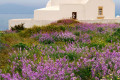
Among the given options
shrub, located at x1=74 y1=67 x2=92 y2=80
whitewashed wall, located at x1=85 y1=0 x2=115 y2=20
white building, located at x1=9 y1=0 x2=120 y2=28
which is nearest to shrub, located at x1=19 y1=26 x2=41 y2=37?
shrub, located at x1=74 y1=67 x2=92 y2=80

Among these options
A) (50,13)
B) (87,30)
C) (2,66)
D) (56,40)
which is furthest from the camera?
(50,13)

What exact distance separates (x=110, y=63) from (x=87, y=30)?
9157 mm

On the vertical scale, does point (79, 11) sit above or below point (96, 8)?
below

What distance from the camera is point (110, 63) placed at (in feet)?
15.5

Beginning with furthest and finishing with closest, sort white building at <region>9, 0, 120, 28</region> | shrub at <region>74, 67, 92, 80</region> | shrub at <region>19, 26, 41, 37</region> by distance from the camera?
1. white building at <region>9, 0, 120, 28</region>
2. shrub at <region>19, 26, 41, 37</region>
3. shrub at <region>74, 67, 92, 80</region>

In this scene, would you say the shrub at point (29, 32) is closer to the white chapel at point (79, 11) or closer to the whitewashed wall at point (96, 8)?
the white chapel at point (79, 11)

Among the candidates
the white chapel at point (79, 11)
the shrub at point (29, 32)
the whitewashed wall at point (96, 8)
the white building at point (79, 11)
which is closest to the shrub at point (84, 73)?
the shrub at point (29, 32)

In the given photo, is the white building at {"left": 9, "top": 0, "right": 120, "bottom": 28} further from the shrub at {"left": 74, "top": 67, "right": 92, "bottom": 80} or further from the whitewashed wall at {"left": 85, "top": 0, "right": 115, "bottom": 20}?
the shrub at {"left": 74, "top": 67, "right": 92, "bottom": 80}

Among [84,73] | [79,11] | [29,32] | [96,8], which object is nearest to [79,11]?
[79,11]

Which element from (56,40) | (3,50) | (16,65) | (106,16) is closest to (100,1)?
(106,16)

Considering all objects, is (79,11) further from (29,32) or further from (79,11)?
(29,32)

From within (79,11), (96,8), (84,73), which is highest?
(96,8)

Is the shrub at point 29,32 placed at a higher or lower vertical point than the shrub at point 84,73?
higher

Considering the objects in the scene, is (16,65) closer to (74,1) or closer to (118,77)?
(118,77)
